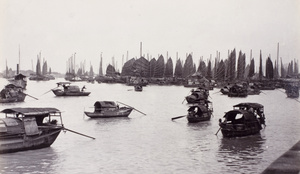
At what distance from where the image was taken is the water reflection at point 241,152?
19781mm

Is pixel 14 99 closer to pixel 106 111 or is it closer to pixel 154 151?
pixel 106 111

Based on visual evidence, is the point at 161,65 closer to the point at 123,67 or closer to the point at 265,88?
the point at 123,67

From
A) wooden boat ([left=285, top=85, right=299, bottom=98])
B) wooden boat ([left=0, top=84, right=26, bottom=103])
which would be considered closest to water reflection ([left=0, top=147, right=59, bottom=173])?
wooden boat ([left=0, top=84, right=26, bottom=103])

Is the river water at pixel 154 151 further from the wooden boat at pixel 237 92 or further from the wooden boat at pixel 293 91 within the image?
the wooden boat at pixel 237 92

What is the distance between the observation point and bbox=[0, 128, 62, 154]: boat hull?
65.6 feet

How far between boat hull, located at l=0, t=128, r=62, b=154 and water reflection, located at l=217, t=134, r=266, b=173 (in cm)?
1073

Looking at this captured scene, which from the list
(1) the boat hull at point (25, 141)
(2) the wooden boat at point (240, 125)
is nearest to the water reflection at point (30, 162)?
(1) the boat hull at point (25, 141)

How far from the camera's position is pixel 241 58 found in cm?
10606

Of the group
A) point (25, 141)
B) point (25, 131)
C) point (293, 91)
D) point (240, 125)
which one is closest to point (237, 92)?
point (293, 91)

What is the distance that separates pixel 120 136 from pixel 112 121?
893cm

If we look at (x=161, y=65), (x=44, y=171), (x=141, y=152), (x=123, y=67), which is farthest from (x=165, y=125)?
(x=123, y=67)

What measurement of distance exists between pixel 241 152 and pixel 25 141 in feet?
44.2

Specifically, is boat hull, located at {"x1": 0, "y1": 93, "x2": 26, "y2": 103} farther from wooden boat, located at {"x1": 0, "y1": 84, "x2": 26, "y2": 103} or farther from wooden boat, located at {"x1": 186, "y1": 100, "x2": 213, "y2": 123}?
wooden boat, located at {"x1": 186, "y1": 100, "x2": 213, "y2": 123}

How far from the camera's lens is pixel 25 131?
67.6ft
